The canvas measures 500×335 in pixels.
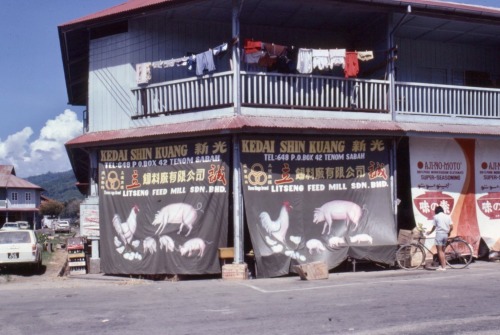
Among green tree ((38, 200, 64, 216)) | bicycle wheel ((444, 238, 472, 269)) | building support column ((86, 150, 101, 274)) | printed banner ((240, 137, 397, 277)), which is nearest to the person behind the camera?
printed banner ((240, 137, 397, 277))

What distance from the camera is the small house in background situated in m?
81.2

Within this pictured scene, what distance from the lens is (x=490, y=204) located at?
52.4 feet

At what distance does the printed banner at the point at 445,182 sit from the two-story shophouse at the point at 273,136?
41mm

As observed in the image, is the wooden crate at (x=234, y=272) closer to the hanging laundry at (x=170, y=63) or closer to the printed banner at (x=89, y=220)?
the printed banner at (x=89, y=220)

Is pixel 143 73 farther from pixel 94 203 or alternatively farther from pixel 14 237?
pixel 14 237

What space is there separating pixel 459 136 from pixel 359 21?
13.7ft

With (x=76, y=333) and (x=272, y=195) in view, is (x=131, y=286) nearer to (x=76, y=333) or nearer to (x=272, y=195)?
(x=272, y=195)

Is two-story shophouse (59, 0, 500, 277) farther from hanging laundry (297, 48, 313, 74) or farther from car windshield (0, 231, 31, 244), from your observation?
car windshield (0, 231, 31, 244)

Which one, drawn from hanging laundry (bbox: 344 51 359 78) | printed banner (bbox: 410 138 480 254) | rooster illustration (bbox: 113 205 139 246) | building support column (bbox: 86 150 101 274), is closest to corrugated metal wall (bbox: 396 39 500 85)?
printed banner (bbox: 410 138 480 254)

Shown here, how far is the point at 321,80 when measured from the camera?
1483 centimetres

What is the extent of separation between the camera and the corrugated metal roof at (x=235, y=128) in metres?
13.2

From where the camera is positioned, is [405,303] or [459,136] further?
[459,136]

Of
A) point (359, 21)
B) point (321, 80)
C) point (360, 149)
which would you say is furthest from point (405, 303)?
point (359, 21)

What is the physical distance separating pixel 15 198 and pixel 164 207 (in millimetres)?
76840
